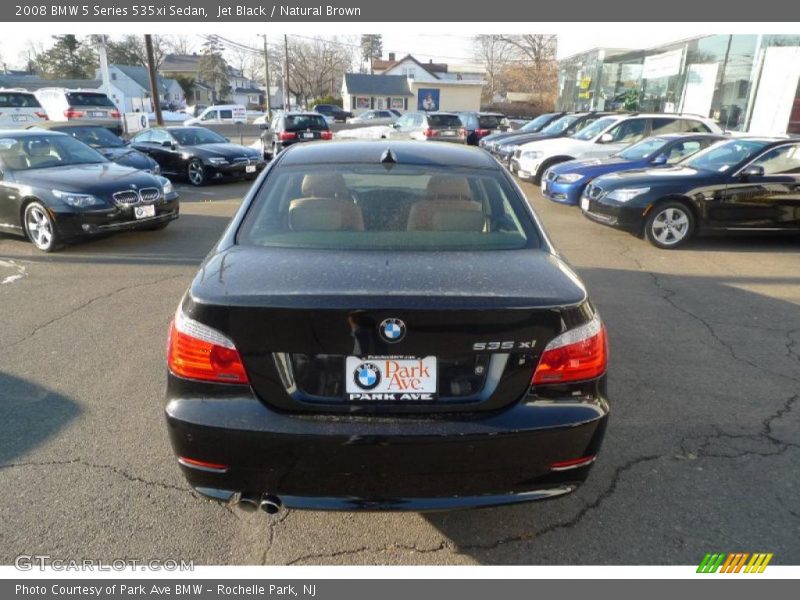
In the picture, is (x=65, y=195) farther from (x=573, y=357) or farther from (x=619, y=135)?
(x=619, y=135)

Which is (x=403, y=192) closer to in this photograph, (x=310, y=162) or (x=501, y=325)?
(x=310, y=162)

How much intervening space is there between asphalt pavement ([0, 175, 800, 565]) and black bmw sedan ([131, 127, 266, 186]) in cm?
799

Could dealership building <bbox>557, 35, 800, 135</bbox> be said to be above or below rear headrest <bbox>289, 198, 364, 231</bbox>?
above

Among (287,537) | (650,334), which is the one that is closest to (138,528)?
(287,537)

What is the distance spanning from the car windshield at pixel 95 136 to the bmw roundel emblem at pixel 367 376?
40.4ft

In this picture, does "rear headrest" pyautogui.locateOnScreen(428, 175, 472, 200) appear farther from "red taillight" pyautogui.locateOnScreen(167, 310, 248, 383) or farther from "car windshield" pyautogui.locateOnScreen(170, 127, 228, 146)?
"car windshield" pyautogui.locateOnScreen(170, 127, 228, 146)

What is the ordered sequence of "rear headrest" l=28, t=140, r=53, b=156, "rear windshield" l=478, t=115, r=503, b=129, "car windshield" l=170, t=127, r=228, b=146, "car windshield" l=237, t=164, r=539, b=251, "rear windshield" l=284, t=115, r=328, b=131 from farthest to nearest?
1. "rear windshield" l=478, t=115, r=503, b=129
2. "rear windshield" l=284, t=115, r=328, b=131
3. "car windshield" l=170, t=127, r=228, b=146
4. "rear headrest" l=28, t=140, r=53, b=156
5. "car windshield" l=237, t=164, r=539, b=251

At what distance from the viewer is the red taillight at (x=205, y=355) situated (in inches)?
80.1

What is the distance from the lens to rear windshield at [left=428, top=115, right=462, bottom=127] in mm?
20203

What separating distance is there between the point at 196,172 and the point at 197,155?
0.41 m

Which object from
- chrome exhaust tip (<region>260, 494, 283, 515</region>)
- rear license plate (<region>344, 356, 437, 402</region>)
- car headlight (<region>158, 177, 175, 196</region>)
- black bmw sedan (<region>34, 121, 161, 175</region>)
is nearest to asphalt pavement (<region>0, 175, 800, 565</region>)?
chrome exhaust tip (<region>260, 494, 283, 515</region>)

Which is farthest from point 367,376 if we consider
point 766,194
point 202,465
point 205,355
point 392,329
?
point 766,194

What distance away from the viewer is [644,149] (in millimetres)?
10445

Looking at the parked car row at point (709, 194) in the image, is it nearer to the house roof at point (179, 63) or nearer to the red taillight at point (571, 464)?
the red taillight at point (571, 464)
